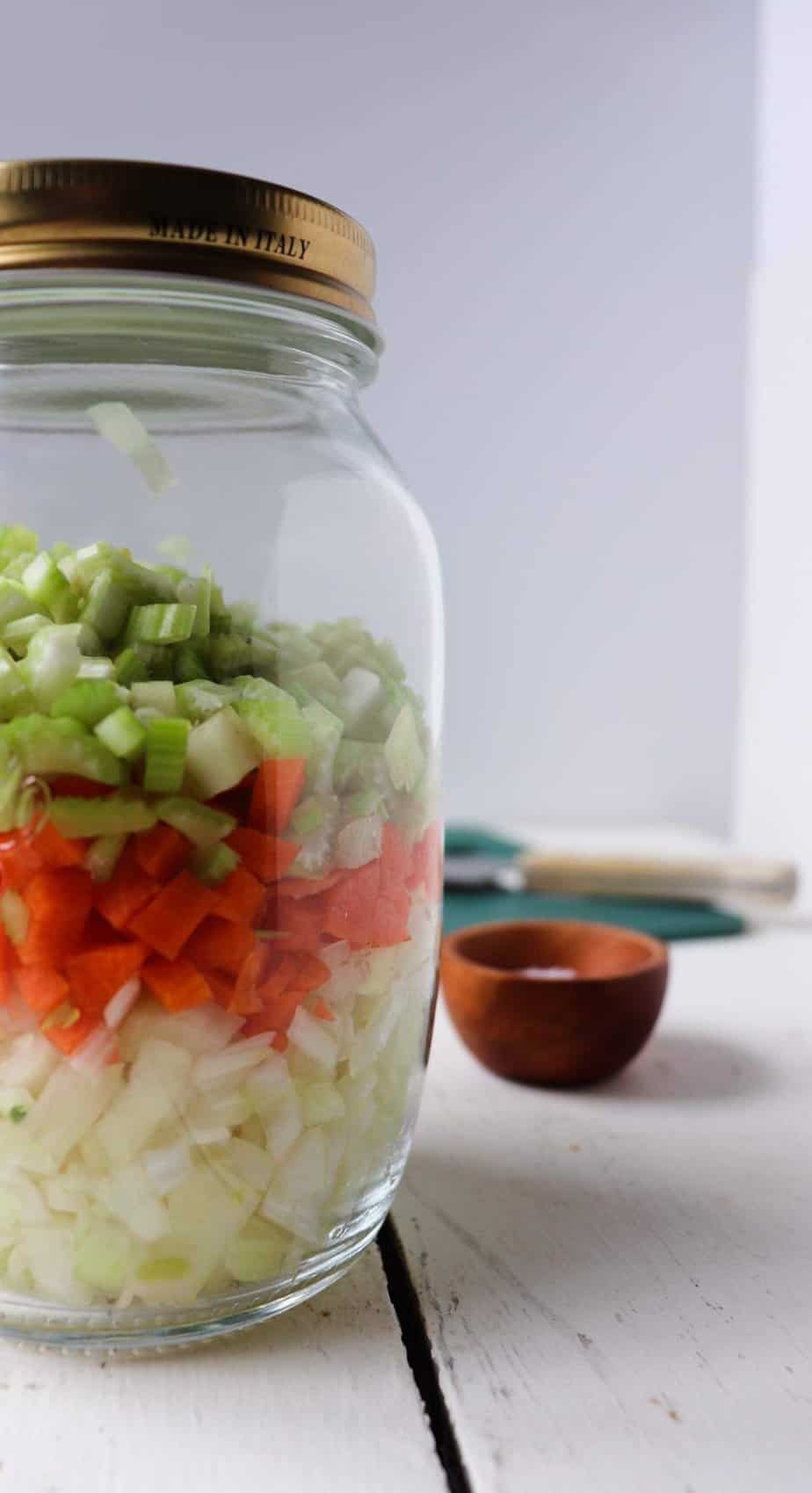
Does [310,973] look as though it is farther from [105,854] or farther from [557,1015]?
[557,1015]

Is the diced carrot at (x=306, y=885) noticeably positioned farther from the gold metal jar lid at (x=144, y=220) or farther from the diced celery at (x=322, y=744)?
the gold metal jar lid at (x=144, y=220)

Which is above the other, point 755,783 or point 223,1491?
point 755,783

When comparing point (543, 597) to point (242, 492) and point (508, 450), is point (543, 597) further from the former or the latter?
point (242, 492)

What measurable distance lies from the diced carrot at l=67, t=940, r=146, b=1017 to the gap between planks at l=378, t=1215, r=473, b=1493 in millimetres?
210

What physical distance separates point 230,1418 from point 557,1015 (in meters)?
0.40

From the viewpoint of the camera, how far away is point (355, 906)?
22.0 inches

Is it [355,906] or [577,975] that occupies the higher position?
[355,906]

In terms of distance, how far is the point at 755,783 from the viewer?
1690 mm

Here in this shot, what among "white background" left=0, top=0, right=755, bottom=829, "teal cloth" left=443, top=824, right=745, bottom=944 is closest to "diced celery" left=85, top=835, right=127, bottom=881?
"teal cloth" left=443, top=824, right=745, bottom=944

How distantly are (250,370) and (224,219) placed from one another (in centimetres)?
8

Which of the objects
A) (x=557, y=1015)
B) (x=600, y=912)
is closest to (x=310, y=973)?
(x=557, y=1015)

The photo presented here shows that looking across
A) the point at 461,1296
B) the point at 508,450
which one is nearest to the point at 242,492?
the point at 461,1296

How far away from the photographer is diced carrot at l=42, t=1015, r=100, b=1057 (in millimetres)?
497

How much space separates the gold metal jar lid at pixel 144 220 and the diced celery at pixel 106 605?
0.13m
